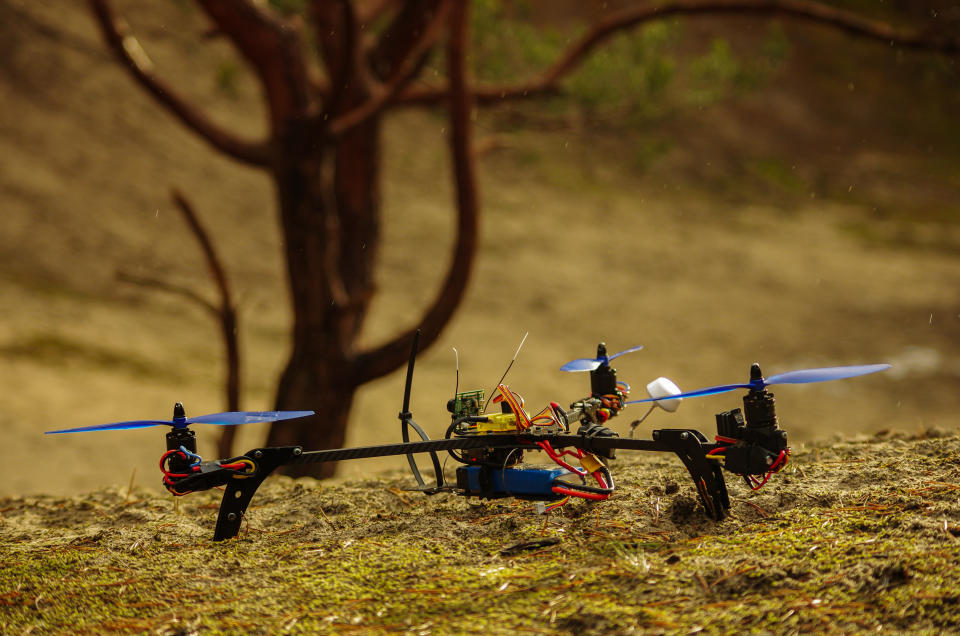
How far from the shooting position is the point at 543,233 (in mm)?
18156

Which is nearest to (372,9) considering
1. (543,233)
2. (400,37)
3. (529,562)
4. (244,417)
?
(400,37)

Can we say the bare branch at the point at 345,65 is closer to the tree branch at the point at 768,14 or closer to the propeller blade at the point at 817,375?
the tree branch at the point at 768,14

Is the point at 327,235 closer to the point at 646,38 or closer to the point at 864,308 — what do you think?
the point at 646,38

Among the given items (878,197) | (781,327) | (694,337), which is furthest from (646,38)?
(878,197)

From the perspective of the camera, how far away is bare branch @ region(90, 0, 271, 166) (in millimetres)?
4645

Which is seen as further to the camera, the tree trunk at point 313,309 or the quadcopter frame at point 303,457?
the tree trunk at point 313,309

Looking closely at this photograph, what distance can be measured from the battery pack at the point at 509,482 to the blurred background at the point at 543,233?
3545mm

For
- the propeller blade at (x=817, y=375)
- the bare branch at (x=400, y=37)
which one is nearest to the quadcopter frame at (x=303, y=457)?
the propeller blade at (x=817, y=375)

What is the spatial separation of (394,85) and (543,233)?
13.6 m

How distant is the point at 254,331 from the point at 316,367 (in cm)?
940

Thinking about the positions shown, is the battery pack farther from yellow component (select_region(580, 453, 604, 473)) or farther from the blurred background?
the blurred background

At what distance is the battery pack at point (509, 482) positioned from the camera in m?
2.27

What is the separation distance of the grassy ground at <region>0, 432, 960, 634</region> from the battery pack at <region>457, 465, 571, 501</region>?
0.07 meters

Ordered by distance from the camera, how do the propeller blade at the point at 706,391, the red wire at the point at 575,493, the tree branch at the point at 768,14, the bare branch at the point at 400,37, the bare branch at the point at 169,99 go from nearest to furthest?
1. the propeller blade at the point at 706,391
2. the red wire at the point at 575,493
3. the bare branch at the point at 169,99
4. the tree branch at the point at 768,14
5. the bare branch at the point at 400,37
